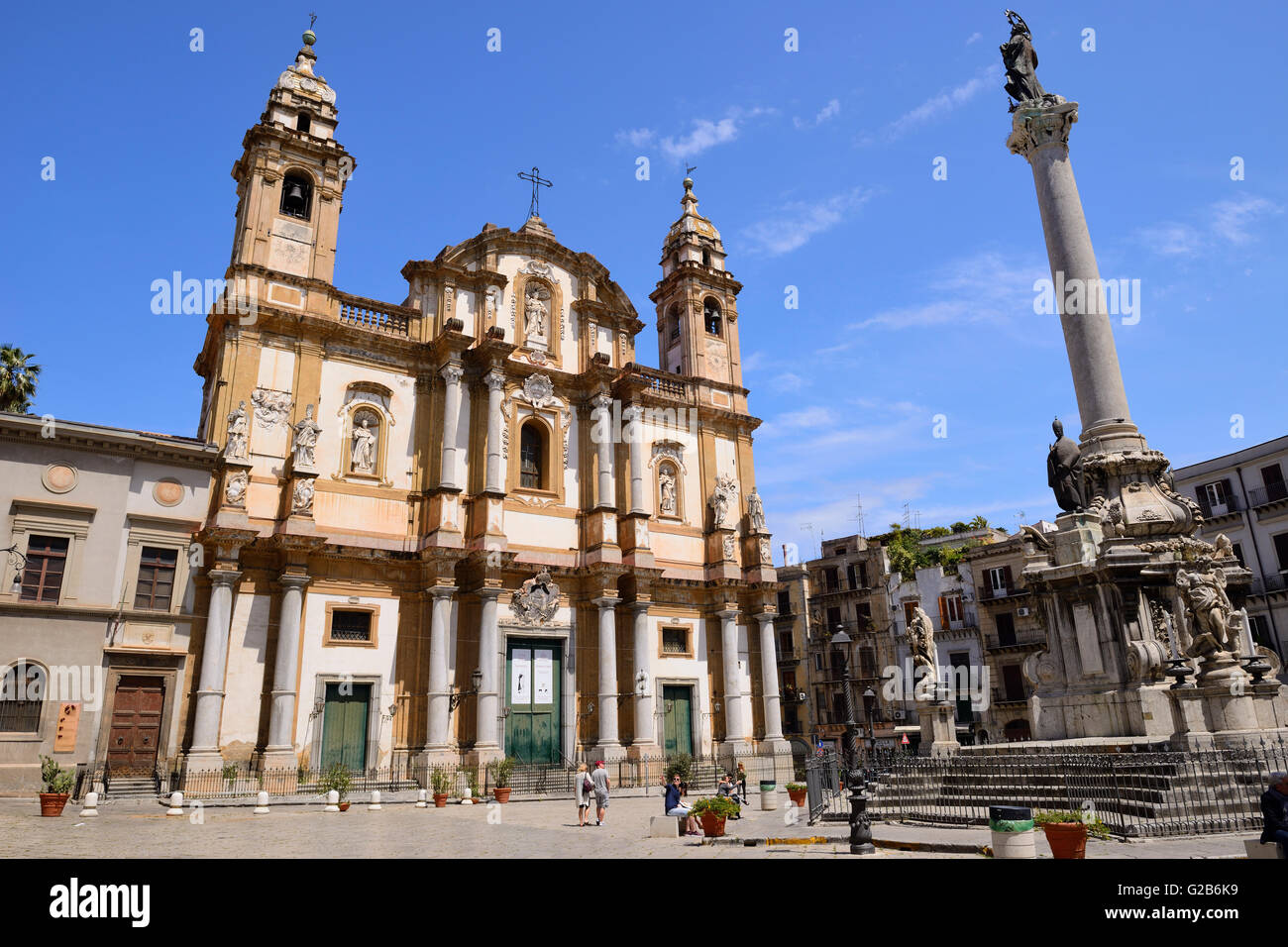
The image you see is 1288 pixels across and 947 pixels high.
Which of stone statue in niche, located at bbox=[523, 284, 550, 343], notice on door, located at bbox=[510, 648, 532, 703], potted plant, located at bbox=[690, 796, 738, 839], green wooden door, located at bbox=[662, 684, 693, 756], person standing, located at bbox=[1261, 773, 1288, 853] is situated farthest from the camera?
stone statue in niche, located at bbox=[523, 284, 550, 343]

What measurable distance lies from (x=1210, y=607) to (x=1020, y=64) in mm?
12620

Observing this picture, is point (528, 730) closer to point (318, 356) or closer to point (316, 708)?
point (316, 708)

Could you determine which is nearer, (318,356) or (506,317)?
(318,356)

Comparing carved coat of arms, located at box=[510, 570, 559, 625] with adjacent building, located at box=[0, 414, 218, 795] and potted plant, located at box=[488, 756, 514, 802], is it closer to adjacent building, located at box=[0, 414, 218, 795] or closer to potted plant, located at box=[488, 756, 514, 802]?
potted plant, located at box=[488, 756, 514, 802]

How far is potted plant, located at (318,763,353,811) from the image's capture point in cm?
1962

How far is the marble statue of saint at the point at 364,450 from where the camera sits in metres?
25.6

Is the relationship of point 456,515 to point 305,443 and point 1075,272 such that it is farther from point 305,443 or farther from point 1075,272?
point 1075,272

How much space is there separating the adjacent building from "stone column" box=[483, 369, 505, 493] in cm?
811

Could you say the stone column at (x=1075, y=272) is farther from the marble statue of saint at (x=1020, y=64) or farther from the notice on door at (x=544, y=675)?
the notice on door at (x=544, y=675)

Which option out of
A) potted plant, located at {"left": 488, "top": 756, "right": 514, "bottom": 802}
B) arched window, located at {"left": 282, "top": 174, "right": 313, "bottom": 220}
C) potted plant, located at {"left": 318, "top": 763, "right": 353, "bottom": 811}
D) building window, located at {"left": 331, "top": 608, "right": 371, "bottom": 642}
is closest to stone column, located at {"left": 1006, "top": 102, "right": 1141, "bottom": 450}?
potted plant, located at {"left": 488, "top": 756, "right": 514, "bottom": 802}

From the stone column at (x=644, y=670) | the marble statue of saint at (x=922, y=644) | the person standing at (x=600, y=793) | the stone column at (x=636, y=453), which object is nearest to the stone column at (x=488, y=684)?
the stone column at (x=644, y=670)
